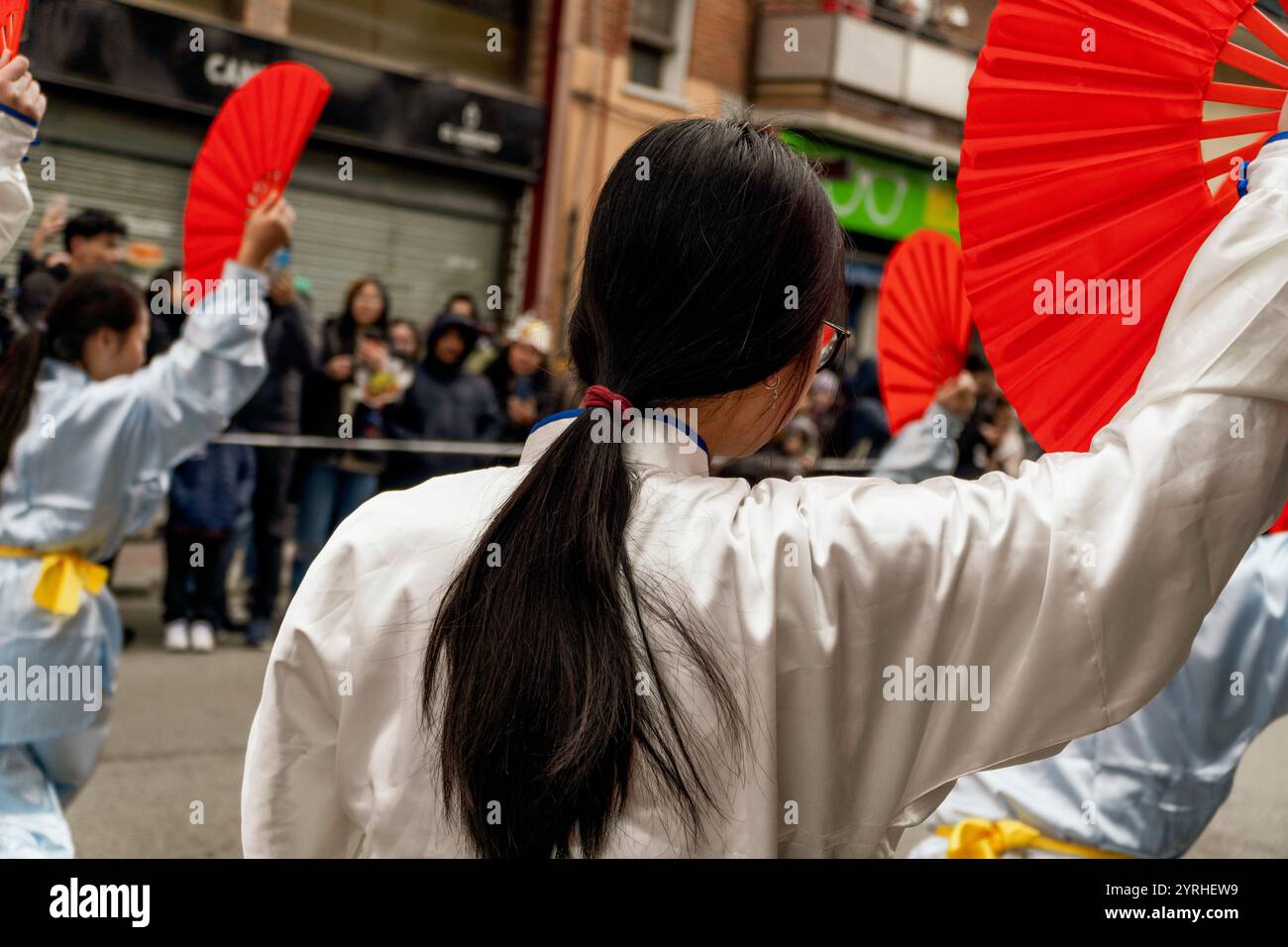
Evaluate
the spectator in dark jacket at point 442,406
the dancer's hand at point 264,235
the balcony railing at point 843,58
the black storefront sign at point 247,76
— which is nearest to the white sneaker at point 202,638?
the spectator in dark jacket at point 442,406

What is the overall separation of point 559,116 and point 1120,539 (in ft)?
42.9

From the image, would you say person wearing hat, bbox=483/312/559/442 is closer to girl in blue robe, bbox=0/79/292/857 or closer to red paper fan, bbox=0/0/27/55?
girl in blue robe, bbox=0/79/292/857

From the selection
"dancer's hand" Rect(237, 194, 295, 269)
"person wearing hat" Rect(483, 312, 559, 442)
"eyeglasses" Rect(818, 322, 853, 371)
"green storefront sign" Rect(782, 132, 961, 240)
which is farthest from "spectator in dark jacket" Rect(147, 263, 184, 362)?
"green storefront sign" Rect(782, 132, 961, 240)

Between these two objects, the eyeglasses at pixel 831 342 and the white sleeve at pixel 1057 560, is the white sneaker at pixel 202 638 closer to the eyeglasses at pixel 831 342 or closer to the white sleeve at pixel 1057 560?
the eyeglasses at pixel 831 342

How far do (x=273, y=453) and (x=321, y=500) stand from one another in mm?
463

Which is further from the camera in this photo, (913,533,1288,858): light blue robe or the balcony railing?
the balcony railing

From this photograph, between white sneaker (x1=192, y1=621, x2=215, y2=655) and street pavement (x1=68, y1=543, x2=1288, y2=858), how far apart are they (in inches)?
2.6

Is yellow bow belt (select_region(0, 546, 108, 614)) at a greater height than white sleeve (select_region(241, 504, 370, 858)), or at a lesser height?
lesser

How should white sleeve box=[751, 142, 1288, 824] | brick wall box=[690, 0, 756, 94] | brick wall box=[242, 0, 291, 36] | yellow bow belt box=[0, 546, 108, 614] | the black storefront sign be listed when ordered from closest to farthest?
white sleeve box=[751, 142, 1288, 824] < yellow bow belt box=[0, 546, 108, 614] < the black storefront sign < brick wall box=[242, 0, 291, 36] < brick wall box=[690, 0, 756, 94]

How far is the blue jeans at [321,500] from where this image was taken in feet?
26.2

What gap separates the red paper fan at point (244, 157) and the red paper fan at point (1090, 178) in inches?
82.5

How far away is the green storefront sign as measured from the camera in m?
16.8
